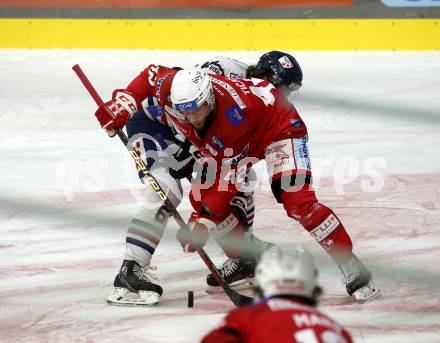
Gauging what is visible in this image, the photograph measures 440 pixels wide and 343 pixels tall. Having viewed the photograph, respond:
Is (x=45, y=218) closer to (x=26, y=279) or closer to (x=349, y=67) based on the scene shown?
(x=26, y=279)

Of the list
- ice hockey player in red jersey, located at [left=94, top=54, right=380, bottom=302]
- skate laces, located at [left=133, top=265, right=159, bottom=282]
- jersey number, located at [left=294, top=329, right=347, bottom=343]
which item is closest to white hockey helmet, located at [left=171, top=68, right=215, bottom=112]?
ice hockey player in red jersey, located at [left=94, top=54, right=380, bottom=302]

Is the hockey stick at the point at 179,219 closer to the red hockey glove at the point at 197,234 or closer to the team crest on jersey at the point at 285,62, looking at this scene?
the red hockey glove at the point at 197,234

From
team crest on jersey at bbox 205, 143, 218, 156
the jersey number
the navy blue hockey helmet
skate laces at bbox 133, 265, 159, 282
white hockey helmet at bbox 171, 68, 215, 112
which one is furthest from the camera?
the navy blue hockey helmet

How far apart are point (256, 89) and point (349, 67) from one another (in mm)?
3781

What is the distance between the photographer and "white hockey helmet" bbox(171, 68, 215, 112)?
3.87 meters

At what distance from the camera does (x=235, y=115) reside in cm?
396

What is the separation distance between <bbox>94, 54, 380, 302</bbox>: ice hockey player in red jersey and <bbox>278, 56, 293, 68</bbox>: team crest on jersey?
17 cm

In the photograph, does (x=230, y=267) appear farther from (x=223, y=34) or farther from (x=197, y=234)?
(x=223, y=34)

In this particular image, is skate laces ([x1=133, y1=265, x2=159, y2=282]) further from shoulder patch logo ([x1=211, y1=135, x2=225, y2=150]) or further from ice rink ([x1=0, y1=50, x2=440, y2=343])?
shoulder patch logo ([x1=211, y1=135, x2=225, y2=150])

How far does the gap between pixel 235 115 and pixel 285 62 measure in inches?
23.8

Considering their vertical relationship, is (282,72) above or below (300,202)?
above

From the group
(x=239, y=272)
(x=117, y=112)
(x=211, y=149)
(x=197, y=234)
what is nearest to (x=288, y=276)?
(x=197, y=234)

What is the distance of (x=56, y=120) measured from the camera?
6961mm

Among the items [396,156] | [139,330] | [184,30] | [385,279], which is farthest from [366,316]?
[184,30]
